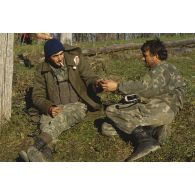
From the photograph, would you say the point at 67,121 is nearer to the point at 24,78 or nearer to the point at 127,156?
the point at 127,156

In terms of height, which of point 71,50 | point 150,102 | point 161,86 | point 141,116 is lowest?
point 141,116

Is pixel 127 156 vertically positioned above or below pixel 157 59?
below

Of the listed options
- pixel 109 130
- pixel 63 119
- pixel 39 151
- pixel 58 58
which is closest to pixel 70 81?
pixel 58 58

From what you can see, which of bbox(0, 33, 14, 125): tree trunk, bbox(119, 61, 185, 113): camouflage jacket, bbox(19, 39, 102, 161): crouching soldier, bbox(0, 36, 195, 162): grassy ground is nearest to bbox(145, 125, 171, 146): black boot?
bbox(0, 36, 195, 162): grassy ground

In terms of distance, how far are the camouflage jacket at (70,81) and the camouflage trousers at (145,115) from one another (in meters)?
1.04

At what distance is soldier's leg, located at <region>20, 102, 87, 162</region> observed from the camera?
22.4 ft

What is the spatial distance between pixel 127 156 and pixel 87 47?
545 cm

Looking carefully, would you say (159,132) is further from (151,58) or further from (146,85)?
(151,58)

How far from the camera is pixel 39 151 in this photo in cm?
689

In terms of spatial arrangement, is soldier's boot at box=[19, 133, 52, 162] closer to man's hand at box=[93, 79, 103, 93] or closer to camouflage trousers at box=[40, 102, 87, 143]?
camouflage trousers at box=[40, 102, 87, 143]

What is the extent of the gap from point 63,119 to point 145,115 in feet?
4.44

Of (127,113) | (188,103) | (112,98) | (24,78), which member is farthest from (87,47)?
(127,113)

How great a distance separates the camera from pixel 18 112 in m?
8.57

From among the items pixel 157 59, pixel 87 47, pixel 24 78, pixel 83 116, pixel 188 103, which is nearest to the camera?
pixel 157 59
